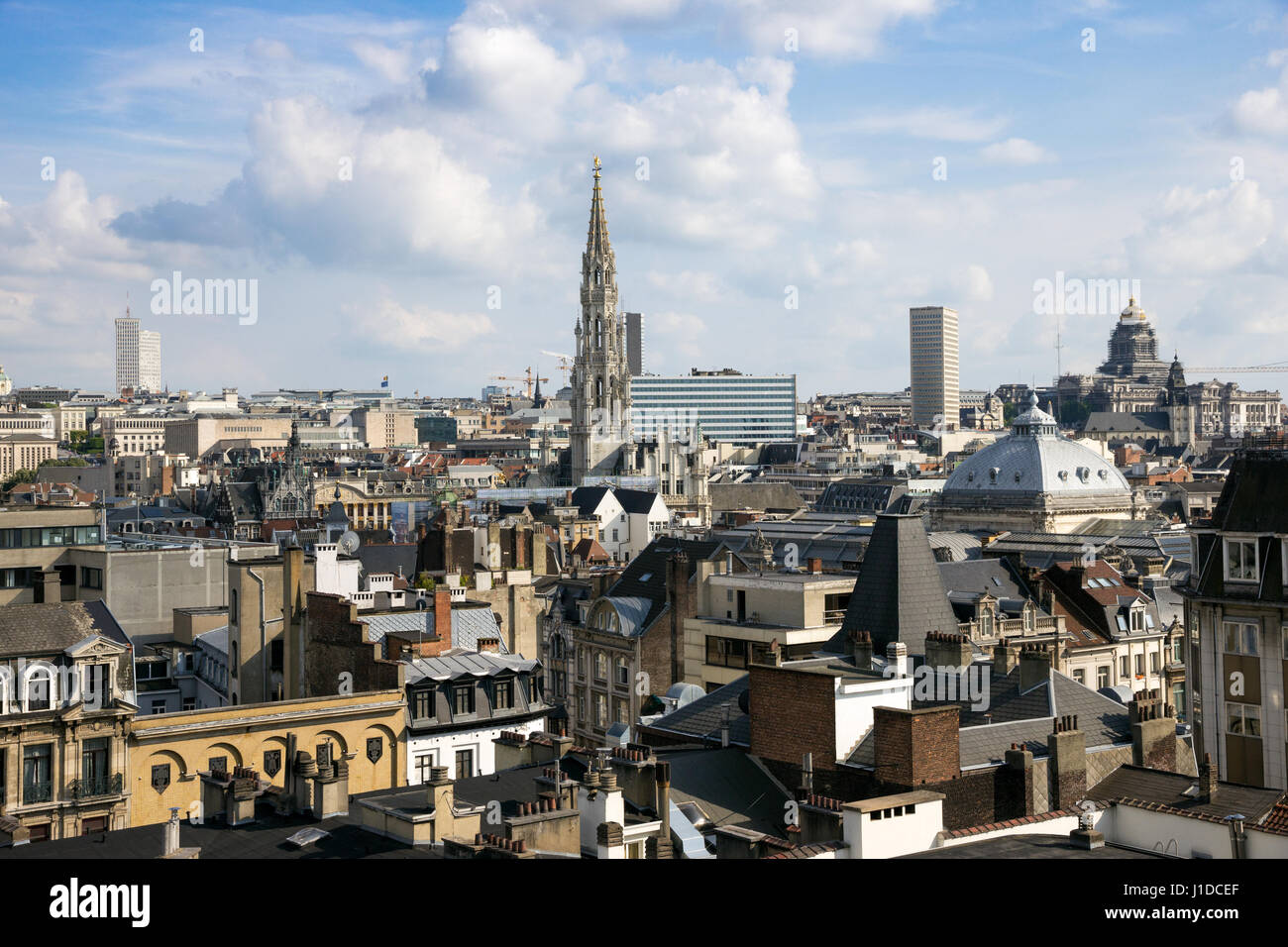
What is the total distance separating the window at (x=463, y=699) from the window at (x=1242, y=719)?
17.3 metres

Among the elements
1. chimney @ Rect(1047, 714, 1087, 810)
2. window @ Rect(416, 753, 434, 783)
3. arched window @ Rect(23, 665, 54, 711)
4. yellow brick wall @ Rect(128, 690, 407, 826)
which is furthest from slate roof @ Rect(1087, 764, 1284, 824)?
arched window @ Rect(23, 665, 54, 711)

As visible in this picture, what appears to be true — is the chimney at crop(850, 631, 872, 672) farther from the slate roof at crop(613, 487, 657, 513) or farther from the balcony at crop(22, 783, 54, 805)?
the slate roof at crop(613, 487, 657, 513)

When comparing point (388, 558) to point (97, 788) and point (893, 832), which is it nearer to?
point (97, 788)

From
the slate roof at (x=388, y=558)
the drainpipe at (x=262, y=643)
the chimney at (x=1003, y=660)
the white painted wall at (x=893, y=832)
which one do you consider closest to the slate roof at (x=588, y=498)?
the slate roof at (x=388, y=558)

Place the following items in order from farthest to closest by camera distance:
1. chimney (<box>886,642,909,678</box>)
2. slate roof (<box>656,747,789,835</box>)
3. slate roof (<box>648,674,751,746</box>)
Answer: slate roof (<box>648,674,751,746</box>), chimney (<box>886,642,909,678</box>), slate roof (<box>656,747,789,835</box>)

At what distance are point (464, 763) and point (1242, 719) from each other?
17759mm

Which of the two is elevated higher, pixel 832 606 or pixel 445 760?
pixel 832 606

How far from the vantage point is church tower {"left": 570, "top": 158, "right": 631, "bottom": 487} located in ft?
545

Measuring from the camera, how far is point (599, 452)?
16538 cm

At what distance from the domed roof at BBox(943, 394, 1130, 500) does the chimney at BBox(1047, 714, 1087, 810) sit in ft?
253
